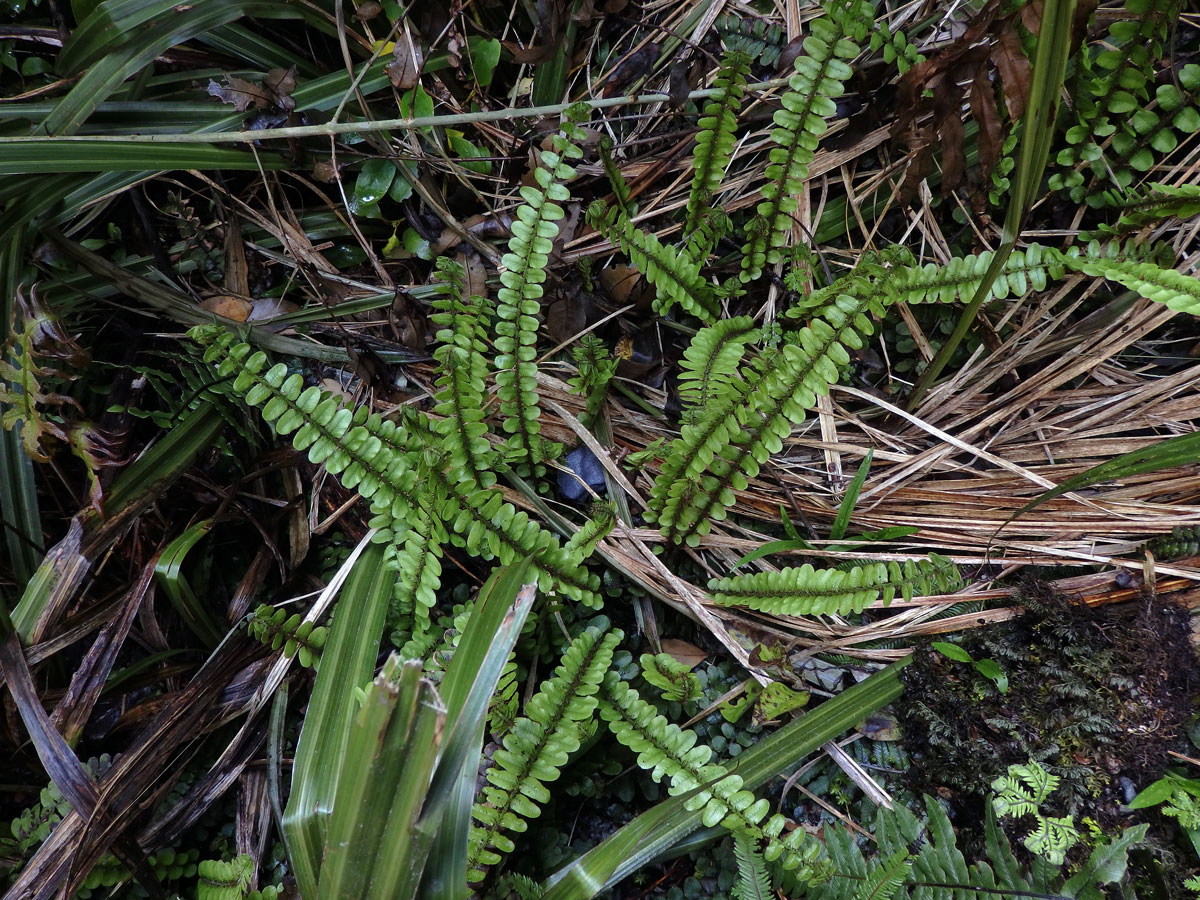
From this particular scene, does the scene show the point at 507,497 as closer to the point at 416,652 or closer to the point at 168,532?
the point at 416,652

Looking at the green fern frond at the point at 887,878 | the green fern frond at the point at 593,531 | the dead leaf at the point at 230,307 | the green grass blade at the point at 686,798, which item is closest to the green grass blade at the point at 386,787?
the green grass blade at the point at 686,798

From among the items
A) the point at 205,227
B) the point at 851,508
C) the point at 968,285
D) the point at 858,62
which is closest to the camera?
the point at 968,285

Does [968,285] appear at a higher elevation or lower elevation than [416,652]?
higher

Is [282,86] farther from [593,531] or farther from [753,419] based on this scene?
[753,419]

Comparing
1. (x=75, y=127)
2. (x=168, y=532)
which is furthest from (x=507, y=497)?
(x=75, y=127)

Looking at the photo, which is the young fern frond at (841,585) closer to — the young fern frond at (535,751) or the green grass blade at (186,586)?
the young fern frond at (535,751)

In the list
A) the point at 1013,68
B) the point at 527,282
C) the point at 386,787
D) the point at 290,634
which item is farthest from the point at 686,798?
the point at 1013,68
